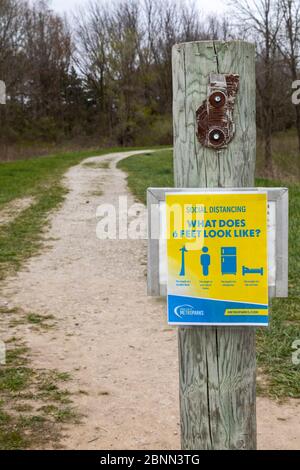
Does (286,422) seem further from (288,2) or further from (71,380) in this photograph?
(288,2)

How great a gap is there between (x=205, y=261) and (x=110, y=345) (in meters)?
3.09

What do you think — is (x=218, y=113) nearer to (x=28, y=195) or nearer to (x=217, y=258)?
(x=217, y=258)

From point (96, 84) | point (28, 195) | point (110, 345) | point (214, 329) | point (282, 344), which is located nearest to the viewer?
point (214, 329)

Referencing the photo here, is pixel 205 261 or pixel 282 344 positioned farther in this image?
pixel 282 344

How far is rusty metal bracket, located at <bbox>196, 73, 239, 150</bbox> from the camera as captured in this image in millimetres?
2127

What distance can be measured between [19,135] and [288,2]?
29.9 m

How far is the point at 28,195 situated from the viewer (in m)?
14.6

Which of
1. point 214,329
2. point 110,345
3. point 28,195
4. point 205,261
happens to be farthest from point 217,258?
point 28,195

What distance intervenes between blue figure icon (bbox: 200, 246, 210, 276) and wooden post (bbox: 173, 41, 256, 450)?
0.23 metres

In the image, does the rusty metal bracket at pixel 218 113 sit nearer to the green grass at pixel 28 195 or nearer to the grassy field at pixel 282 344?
the grassy field at pixel 282 344

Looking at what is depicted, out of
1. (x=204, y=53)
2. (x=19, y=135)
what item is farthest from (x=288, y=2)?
(x=19, y=135)

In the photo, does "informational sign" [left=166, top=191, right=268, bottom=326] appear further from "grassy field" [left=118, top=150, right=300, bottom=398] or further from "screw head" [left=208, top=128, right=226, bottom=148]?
"grassy field" [left=118, top=150, right=300, bottom=398]

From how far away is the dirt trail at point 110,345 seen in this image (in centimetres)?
365

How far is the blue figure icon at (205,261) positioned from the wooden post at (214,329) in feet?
0.75
